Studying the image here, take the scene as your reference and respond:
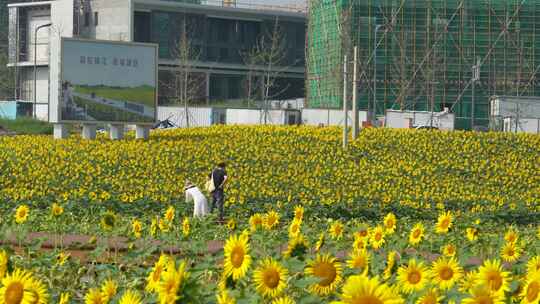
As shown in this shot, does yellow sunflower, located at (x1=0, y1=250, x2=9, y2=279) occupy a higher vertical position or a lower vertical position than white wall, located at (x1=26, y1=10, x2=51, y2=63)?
lower

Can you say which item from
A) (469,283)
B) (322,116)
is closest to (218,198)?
(469,283)

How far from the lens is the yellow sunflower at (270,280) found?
4695 millimetres

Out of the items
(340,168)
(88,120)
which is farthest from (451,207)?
(88,120)

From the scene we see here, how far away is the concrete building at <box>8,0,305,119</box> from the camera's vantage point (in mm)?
81688

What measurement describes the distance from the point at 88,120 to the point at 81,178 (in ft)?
19.1

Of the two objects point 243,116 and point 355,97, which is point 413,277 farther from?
point 243,116

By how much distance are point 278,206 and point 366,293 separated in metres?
21.6

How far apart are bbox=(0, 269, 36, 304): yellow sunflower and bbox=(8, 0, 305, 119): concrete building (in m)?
73.8

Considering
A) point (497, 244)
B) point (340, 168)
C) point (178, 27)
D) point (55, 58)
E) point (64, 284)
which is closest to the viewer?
point (64, 284)

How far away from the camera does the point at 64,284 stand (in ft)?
23.8

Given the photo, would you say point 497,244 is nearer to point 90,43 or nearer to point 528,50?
point 90,43

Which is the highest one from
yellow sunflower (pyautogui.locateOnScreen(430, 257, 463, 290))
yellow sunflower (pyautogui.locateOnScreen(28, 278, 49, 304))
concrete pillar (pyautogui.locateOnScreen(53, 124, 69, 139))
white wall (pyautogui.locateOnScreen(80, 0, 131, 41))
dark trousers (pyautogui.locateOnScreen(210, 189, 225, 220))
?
white wall (pyautogui.locateOnScreen(80, 0, 131, 41))

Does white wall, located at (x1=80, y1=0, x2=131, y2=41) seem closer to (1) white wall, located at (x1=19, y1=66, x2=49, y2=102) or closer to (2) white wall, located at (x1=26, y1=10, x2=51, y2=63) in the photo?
(2) white wall, located at (x1=26, y1=10, x2=51, y2=63)

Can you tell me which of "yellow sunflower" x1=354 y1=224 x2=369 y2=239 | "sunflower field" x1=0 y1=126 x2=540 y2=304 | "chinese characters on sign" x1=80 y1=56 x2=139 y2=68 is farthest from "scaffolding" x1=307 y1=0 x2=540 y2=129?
"yellow sunflower" x1=354 y1=224 x2=369 y2=239
